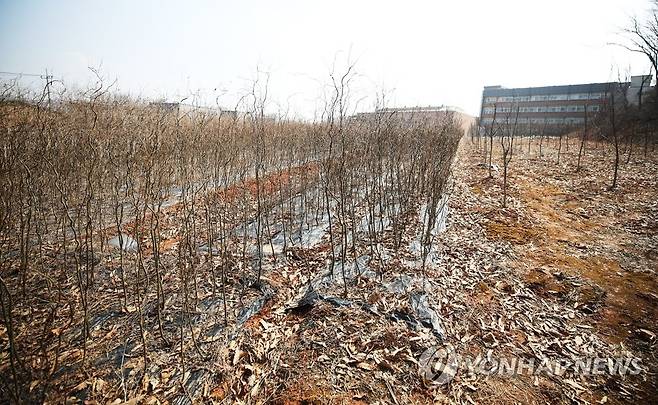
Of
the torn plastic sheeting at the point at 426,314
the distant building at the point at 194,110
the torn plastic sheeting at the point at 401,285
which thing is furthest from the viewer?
the distant building at the point at 194,110

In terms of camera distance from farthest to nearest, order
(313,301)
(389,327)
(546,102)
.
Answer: (546,102) < (313,301) < (389,327)

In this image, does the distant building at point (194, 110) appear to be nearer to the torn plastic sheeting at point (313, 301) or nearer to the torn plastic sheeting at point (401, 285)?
the torn plastic sheeting at point (313, 301)

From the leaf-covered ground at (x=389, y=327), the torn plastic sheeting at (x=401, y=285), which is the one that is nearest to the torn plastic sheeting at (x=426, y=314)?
the leaf-covered ground at (x=389, y=327)

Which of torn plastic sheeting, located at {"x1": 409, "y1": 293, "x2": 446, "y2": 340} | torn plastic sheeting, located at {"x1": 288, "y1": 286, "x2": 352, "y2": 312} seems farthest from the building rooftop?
torn plastic sheeting, located at {"x1": 288, "y1": 286, "x2": 352, "y2": 312}

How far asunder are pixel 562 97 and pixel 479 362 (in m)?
57.5

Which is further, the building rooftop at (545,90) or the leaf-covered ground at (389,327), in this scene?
the building rooftop at (545,90)

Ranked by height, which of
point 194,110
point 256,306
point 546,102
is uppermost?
point 546,102

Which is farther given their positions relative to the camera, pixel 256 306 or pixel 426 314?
pixel 256 306

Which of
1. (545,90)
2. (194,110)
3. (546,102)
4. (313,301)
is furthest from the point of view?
(545,90)

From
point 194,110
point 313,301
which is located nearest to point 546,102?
point 194,110

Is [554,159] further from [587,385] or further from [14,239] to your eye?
[14,239]

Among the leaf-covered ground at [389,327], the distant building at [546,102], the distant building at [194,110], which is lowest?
the leaf-covered ground at [389,327]

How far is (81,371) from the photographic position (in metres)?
2.58

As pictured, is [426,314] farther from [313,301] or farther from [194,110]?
[194,110]
